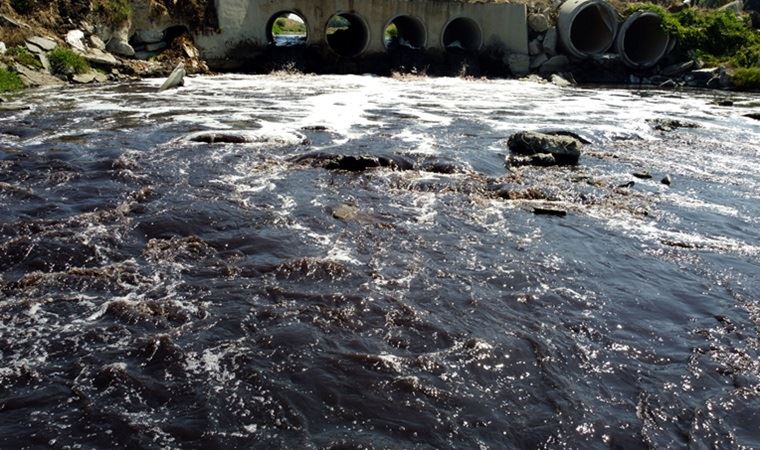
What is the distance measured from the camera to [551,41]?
34.2 metres

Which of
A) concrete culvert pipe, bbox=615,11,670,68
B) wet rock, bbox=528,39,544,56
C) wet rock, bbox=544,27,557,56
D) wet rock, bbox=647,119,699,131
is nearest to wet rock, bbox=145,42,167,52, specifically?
wet rock, bbox=528,39,544,56

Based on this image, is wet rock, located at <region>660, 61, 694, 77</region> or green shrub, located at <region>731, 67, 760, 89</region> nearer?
green shrub, located at <region>731, 67, 760, 89</region>

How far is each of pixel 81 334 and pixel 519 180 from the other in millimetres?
8593

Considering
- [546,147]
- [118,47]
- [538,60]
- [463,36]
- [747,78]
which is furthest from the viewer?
[463,36]

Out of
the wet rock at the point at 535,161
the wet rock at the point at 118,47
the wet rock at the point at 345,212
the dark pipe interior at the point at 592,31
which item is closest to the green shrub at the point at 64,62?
the wet rock at the point at 118,47

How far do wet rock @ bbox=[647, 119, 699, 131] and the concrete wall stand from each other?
16.2 meters

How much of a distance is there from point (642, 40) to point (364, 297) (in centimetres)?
3501

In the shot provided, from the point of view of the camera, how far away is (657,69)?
3409cm

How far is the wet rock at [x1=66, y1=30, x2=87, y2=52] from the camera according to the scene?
23.4m

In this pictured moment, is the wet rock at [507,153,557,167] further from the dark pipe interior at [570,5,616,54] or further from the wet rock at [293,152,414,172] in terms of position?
the dark pipe interior at [570,5,616,54]

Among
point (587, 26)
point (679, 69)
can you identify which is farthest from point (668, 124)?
point (587, 26)

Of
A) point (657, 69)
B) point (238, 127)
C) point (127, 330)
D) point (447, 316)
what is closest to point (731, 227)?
point (447, 316)

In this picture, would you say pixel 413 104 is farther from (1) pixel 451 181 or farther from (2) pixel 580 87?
(2) pixel 580 87

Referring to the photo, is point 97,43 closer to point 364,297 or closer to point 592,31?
point 364,297
